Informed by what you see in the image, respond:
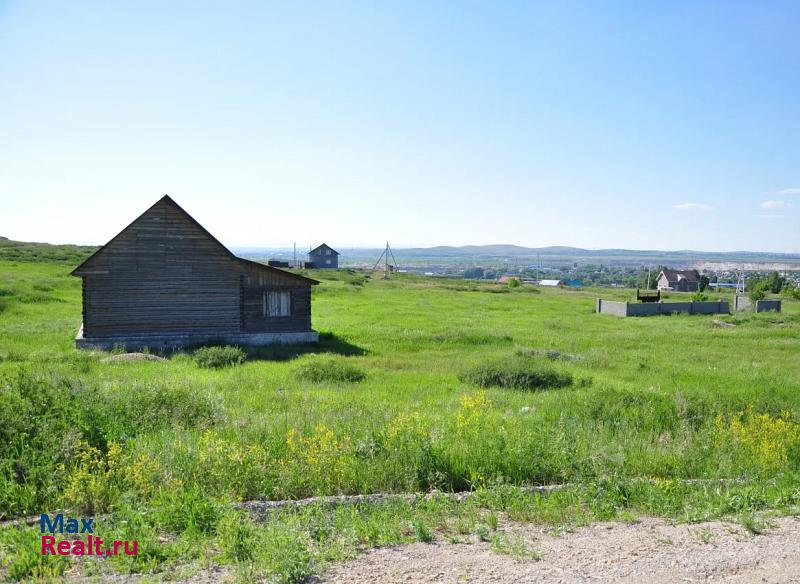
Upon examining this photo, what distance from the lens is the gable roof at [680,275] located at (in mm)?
119125

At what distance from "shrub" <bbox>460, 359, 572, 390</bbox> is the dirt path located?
9901 millimetres

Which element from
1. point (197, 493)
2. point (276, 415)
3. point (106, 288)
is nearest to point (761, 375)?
point (276, 415)

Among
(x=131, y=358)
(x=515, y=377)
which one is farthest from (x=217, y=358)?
(x=515, y=377)

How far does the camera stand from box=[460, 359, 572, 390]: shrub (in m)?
17.1

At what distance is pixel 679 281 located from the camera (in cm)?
11738

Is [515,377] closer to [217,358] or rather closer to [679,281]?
[217,358]

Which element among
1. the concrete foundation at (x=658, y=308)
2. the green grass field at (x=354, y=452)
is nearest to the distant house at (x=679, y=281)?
the concrete foundation at (x=658, y=308)

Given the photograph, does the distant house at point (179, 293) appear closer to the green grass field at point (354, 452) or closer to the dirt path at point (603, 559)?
the green grass field at point (354, 452)

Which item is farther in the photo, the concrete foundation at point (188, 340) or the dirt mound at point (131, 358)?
the concrete foundation at point (188, 340)

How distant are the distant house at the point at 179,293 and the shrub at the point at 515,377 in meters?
10.2

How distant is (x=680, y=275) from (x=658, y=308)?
8828cm

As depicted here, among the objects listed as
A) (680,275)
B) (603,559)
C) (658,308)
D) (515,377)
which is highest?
(680,275)

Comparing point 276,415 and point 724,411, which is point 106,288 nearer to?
point 276,415

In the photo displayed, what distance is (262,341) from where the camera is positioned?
25875 millimetres
